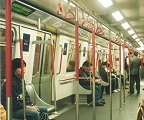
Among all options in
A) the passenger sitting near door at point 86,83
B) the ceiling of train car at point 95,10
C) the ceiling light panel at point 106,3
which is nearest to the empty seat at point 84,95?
the passenger sitting near door at point 86,83

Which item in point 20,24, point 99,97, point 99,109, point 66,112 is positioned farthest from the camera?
point 99,97

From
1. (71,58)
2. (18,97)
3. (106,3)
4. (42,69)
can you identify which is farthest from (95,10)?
(18,97)

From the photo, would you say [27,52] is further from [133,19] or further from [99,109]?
[133,19]

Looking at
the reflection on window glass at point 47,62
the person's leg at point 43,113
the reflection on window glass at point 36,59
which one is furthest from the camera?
the reflection on window glass at point 47,62

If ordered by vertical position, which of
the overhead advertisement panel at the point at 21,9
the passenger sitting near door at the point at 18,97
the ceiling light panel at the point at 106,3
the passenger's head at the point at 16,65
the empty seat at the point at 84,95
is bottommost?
the empty seat at the point at 84,95

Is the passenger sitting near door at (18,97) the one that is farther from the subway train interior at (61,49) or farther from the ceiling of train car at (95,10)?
the ceiling of train car at (95,10)

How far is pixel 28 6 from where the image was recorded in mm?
5473

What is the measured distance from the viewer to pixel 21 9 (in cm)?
537

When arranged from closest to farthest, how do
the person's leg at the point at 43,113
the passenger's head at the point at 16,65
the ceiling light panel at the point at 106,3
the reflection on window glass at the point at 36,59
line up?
the passenger's head at the point at 16,65 < the person's leg at the point at 43,113 < the reflection on window glass at the point at 36,59 < the ceiling light panel at the point at 106,3

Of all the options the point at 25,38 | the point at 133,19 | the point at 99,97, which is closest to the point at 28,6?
the point at 25,38

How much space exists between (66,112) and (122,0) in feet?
14.1

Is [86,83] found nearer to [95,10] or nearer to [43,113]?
[95,10]

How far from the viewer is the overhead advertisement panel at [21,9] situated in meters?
5.14

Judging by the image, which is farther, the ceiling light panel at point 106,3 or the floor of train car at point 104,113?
the ceiling light panel at point 106,3
